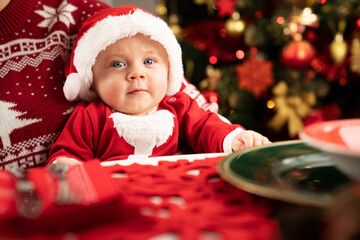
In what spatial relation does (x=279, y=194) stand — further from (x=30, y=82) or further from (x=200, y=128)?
(x=30, y=82)

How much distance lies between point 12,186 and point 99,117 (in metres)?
0.59

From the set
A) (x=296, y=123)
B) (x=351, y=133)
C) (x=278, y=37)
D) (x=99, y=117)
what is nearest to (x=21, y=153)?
(x=99, y=117)

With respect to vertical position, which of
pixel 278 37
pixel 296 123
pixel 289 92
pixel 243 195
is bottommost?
pixel 296 123

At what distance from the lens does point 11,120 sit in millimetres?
942

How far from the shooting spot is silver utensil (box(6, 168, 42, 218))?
0.36 meters

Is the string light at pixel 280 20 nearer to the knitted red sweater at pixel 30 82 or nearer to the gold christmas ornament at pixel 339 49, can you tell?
the gold christmas ornament at pixel 339 49

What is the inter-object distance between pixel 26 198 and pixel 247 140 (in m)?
0.56

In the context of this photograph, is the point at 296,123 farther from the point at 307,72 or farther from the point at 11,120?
the point at 11,120

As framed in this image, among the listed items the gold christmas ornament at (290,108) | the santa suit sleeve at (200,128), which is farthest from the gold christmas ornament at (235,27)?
the santa suit sleeve at (200,128)

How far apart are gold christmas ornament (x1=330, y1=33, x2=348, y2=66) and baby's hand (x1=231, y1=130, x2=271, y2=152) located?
1107 millimetres

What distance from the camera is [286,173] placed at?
0.50m

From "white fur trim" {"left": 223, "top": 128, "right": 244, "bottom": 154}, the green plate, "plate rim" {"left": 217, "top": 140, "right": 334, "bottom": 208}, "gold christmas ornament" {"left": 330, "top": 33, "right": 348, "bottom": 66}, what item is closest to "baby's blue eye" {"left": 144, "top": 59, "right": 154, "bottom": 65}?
"white fur trim" {"left": 223, "top": 128, "right": 244, "bottom": 154}

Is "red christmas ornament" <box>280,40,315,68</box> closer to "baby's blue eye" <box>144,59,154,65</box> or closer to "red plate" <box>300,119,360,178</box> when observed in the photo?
"baby's blue eye" <box>144,59,154,65</box>

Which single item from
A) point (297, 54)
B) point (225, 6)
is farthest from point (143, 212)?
point (225, 6)
